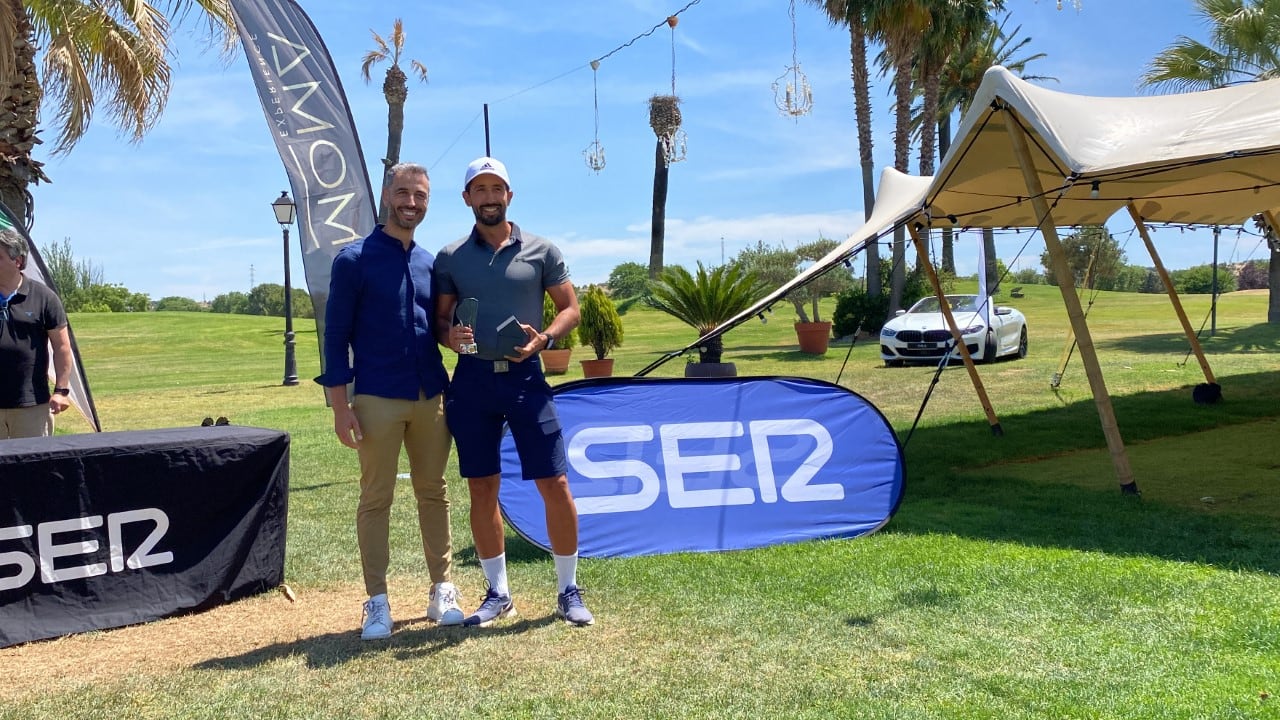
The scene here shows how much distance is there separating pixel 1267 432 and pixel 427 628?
828cm

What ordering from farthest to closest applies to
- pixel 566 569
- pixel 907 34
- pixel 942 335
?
pixel 907 34
pixel 942 335
pixel 566 569

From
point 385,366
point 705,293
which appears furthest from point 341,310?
point 705,293

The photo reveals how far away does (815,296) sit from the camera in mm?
25469

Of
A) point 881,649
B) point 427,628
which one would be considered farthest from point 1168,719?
point 427,628

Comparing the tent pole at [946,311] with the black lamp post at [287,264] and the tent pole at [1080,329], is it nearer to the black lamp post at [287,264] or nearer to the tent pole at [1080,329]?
the tent pole at [1080,329]

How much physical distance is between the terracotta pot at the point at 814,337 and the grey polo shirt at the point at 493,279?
57.4 ft

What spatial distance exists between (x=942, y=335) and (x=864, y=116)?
11.3 m

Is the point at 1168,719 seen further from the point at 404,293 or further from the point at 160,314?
the point at 160,314

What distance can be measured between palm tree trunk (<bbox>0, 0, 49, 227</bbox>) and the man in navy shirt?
30.4ft

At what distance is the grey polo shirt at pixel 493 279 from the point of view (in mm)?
4207

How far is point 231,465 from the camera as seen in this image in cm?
490

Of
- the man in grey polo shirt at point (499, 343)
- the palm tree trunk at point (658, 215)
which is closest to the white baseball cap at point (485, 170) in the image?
the man in grey polo shirt at point (499, 343)

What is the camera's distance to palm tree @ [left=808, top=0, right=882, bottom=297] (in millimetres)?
24609

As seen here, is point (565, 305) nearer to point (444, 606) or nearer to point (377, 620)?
point (444, 606)
